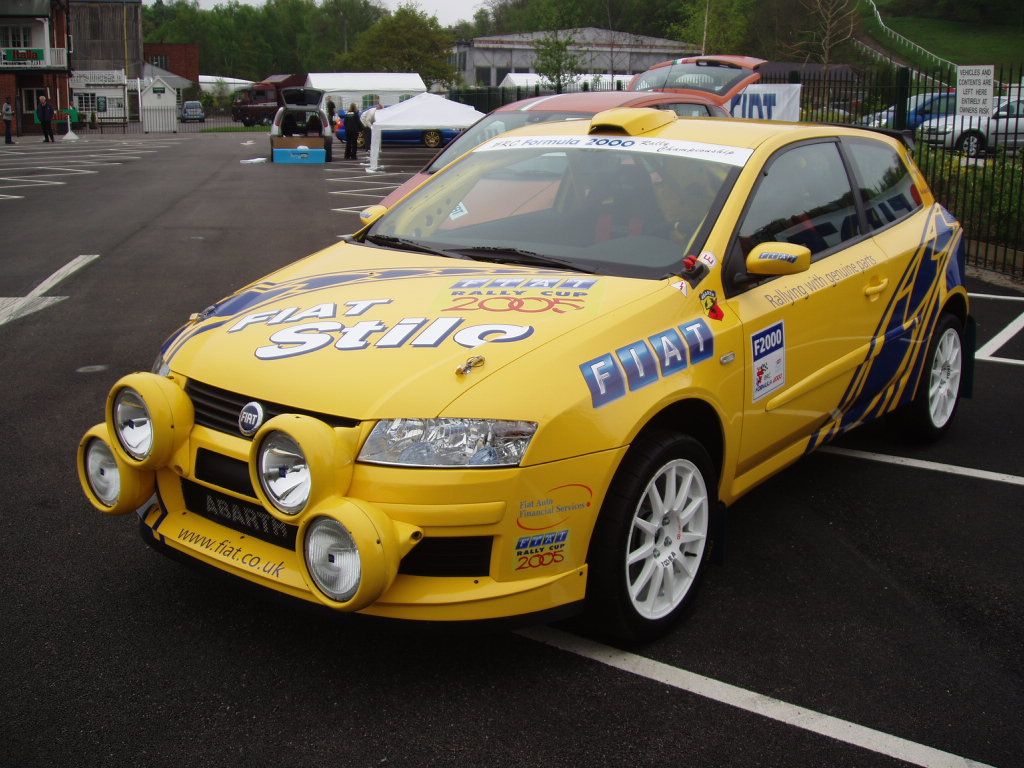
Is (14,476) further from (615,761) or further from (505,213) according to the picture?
(615,761)

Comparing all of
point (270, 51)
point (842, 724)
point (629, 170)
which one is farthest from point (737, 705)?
point (270, 51)

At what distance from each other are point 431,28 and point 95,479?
68.9 m

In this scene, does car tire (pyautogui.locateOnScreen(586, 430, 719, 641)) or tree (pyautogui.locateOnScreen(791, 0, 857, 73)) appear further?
tree (pyautogui.locateOnScreen(791, 0, 857, 73))

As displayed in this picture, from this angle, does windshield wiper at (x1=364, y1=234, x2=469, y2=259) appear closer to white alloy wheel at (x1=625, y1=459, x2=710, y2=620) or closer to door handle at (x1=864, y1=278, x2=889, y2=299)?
white alloy wheel at (x1=625, y1=459, x2=710, y2=620)

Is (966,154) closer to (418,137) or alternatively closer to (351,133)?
(351,133)

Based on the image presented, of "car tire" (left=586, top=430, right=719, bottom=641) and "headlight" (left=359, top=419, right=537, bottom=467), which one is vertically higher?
"headlight" (left=359, top=419, right=537, bottom=467)

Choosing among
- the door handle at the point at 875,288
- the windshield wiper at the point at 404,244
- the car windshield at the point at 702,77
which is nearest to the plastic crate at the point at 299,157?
the car windshield at the point at 702,77

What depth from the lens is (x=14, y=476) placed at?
16.5 feet

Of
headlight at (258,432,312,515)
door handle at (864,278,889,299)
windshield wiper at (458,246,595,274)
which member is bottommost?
headlight at (258,432,312,515)

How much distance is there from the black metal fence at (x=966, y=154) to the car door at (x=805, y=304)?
584 cm

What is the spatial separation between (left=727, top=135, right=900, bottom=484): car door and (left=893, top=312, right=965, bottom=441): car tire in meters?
0.81

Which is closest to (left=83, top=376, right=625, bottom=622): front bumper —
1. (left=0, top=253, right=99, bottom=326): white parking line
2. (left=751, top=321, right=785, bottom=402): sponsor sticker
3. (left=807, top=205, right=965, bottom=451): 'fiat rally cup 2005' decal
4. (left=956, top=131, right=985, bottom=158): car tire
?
(left=751, top=321, right=785, bottom=402): sponsor sticker

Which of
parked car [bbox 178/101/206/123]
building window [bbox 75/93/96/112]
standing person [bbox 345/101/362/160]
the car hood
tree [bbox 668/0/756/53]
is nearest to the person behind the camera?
the car hood

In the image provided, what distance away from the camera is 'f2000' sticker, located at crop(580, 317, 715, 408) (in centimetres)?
332
